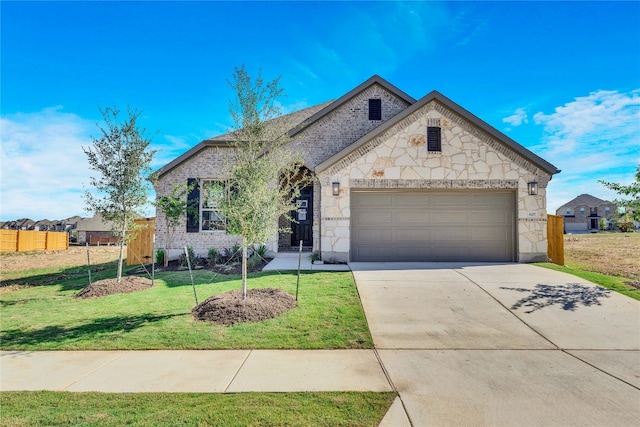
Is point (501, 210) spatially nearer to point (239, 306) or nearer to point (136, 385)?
point (239, 306)

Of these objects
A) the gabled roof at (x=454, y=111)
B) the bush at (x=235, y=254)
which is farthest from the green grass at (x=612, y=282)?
the bush at (x=235, y=254)

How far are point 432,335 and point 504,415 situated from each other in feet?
7.49

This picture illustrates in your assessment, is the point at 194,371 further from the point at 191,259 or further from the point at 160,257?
the point at 160,257

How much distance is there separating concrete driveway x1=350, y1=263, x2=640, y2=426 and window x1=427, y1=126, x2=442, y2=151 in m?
4.40

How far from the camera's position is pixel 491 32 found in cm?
1088

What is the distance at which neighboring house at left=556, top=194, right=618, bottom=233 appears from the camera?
6425 cm

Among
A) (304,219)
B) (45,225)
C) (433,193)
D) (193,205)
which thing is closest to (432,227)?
(433,193)

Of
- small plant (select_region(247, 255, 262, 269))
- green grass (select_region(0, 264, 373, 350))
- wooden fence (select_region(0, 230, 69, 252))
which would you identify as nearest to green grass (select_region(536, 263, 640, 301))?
green grass (select_region(0, 264, 373, 350))

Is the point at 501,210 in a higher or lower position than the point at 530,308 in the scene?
higher

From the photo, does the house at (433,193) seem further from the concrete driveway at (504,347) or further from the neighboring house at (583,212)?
the neighboring house at (583,212)

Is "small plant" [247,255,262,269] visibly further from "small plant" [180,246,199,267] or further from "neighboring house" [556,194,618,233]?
"neighboring house" [556,194,618,233]

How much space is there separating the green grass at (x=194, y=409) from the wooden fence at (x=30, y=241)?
1176 inches

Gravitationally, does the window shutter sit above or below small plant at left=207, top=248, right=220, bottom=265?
above

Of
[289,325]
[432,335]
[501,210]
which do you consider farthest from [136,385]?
[501,210]
